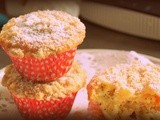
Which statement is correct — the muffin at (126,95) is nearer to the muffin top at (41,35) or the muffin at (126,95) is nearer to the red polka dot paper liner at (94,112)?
the red polka dot paper liner at (94,112)

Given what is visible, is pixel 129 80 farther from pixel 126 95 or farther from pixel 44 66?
pixel 44 66

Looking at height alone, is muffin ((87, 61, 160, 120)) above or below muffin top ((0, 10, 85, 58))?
below

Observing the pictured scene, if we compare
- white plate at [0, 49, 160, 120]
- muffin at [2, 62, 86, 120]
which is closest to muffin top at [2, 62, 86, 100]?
muffin at [2, 62, 86, 120]

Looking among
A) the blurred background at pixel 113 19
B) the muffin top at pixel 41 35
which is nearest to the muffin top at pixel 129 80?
the muffin top at pixel 41 35

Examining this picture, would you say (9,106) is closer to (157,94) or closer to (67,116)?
(67,116)

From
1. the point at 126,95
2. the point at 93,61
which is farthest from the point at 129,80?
the point at 93,61

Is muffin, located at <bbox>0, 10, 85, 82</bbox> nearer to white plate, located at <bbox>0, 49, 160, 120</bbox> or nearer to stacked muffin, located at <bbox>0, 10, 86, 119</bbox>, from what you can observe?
stacked muffin, located at <bbox>0, 10, 86, 119</bbox>

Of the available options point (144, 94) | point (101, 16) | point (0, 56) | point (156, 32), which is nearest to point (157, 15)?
point (156, 32)
